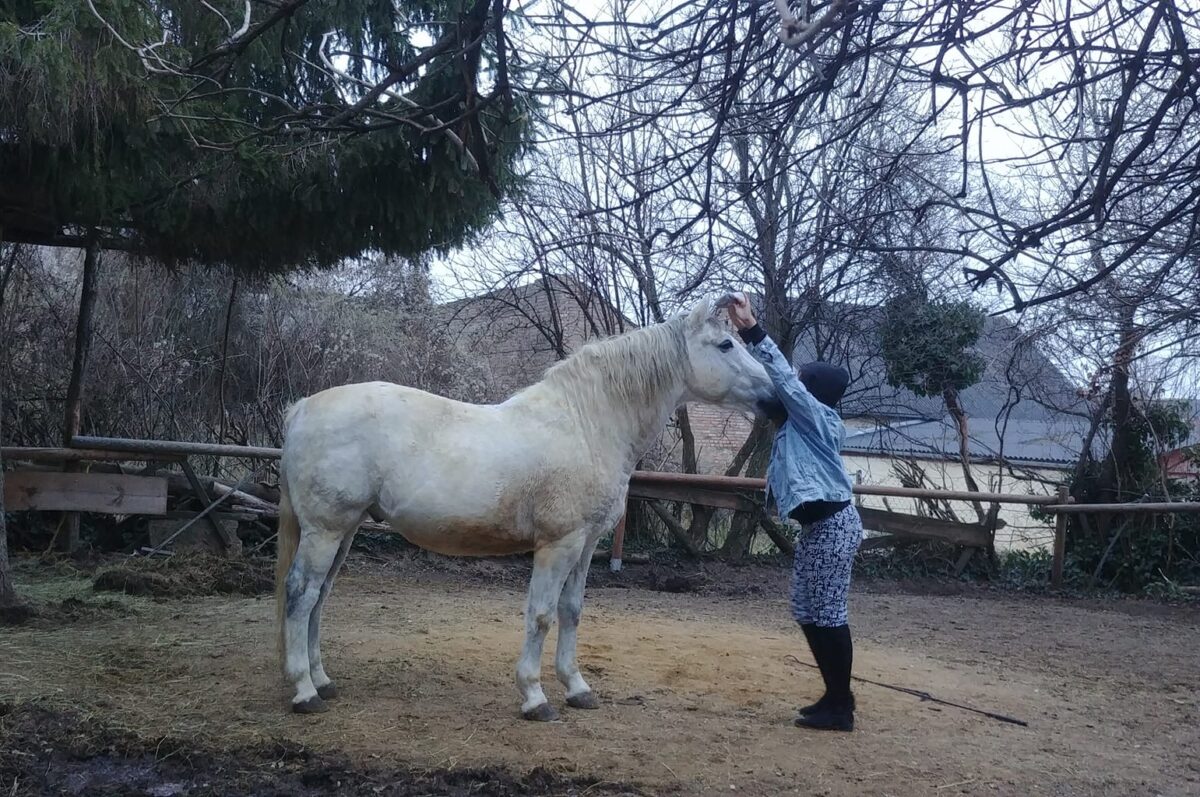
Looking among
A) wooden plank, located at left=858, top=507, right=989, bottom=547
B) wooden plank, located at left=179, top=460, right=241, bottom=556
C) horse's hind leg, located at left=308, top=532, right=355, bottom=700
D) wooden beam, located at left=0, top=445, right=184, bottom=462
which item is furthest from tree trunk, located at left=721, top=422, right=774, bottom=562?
horse's hind leg, located at left=308, top=532, right=355, bottom=700

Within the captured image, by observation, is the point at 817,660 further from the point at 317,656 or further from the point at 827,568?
the point at 317,656

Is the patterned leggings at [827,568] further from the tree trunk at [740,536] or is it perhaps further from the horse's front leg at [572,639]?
the tree trunk at [740,536]

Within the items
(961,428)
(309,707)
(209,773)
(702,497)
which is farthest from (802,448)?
(961,428)

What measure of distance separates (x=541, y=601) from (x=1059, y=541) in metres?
7.25

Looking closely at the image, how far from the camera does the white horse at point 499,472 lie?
4.35 meters

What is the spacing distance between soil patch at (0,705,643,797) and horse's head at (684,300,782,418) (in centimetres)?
193

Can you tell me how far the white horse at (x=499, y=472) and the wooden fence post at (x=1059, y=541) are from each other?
6.47m

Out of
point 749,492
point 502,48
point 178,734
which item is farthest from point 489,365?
point 502,48

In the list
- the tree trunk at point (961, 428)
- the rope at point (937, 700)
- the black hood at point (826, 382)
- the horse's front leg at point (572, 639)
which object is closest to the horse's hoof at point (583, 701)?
the horse's front leg at point (572, 639)

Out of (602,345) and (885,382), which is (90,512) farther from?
(885,382)

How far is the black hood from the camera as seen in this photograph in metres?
4.57

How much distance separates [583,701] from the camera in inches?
179

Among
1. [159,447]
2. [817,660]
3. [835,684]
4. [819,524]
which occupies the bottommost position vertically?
[835,684]

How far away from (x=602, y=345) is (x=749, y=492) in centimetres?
598
